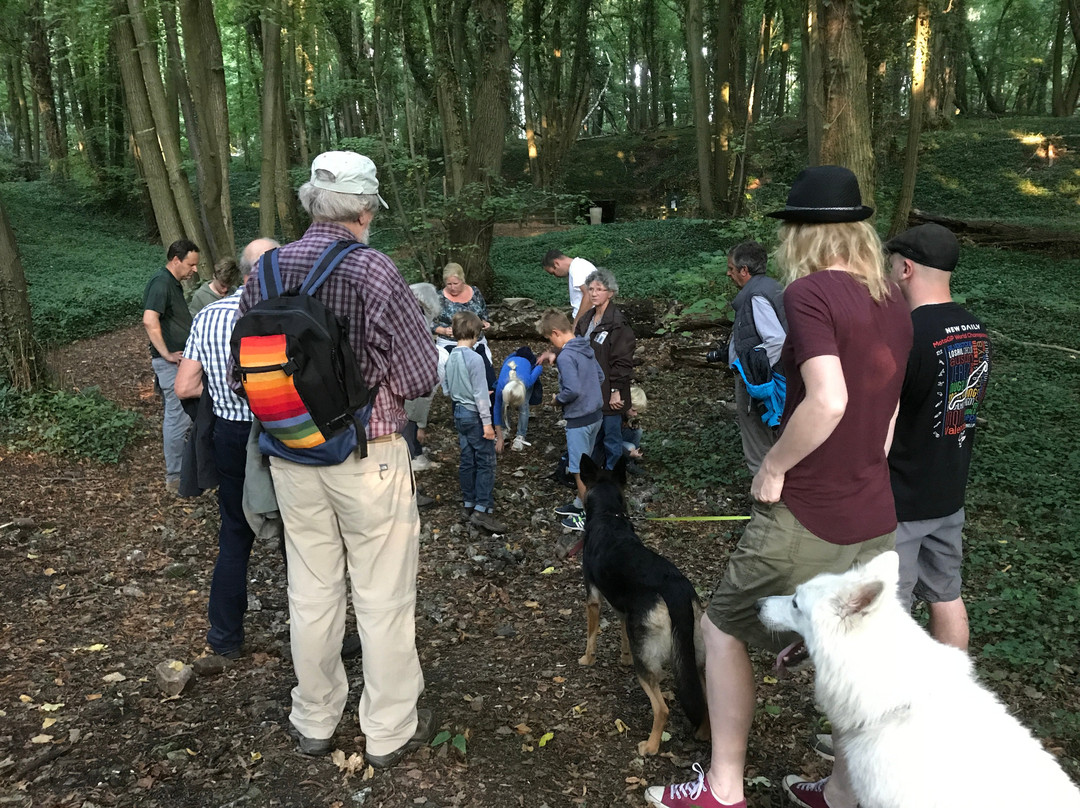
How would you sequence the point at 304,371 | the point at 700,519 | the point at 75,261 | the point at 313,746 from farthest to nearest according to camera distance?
the point at 75,261 < the point at 700,519 < the point at 313,746 < the point at 304,371

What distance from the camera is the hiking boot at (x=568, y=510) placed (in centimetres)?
639

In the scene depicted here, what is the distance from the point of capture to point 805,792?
9.68ft

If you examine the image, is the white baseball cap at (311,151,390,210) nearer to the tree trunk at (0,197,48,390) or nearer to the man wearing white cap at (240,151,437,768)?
the man wearing white cap at (240,151,437,768)

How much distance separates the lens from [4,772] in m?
3.05

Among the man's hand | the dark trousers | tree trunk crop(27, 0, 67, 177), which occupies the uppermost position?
tree trunk crop(27, 0, 67, 177)

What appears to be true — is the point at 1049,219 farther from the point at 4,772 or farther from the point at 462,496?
the point at 4,772

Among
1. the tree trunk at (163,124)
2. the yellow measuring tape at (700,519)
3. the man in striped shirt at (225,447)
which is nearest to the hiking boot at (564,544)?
the yellow measuring tape at (700,519)

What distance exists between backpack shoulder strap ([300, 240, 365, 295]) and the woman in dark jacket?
4107 millimetres

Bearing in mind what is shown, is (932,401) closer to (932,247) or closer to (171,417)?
(932,247)

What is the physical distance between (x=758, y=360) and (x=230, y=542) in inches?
133

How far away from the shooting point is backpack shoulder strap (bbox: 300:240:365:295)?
278 cm

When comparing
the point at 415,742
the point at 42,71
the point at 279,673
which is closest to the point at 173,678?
the point at 279,673

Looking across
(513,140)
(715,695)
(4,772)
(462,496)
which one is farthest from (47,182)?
(715,695)

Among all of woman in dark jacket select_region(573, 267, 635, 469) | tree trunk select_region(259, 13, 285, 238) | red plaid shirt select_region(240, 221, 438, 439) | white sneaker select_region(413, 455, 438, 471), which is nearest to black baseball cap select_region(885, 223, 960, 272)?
red plaid shirt select_region(240, 221, 438, 439)
